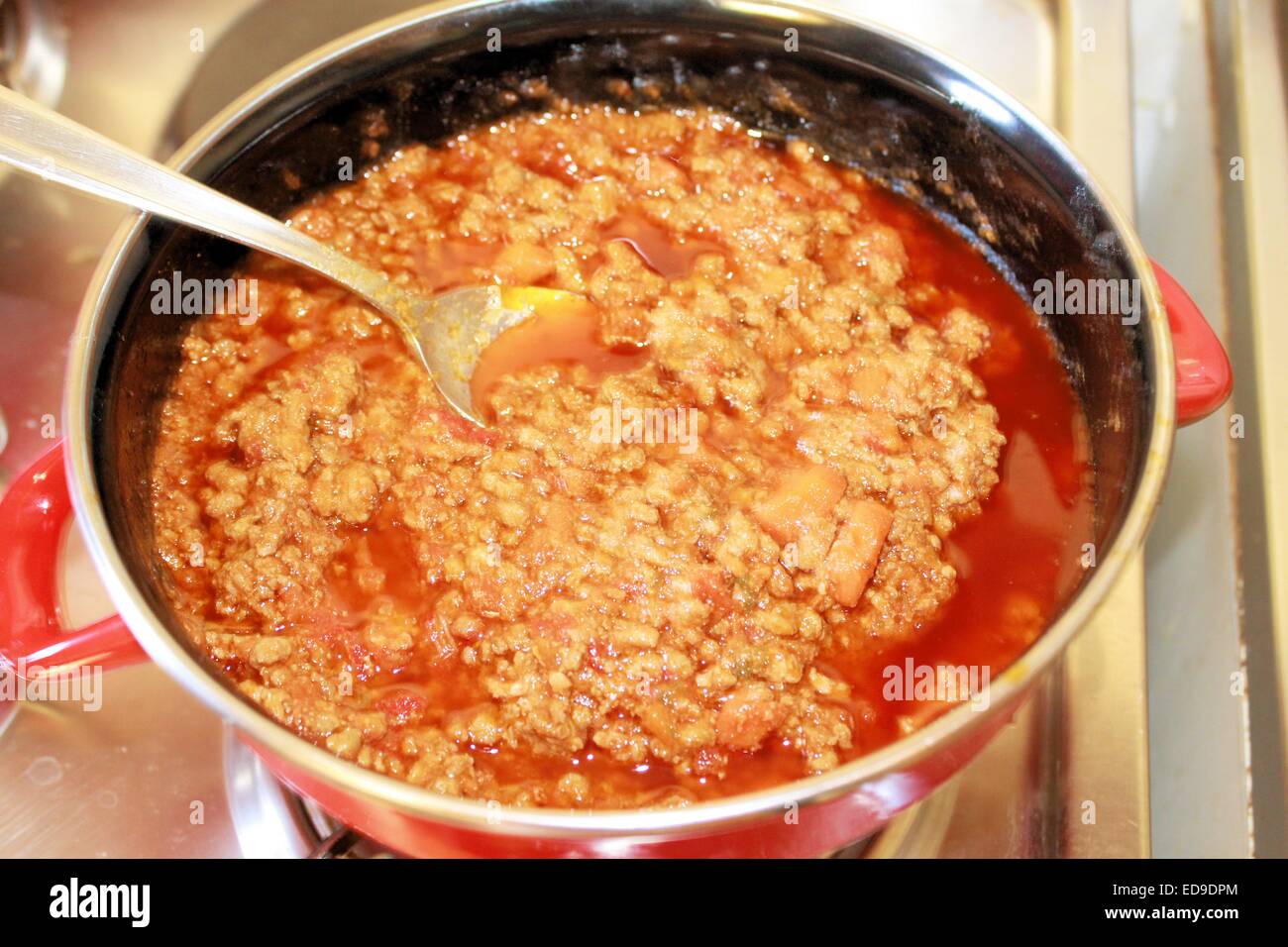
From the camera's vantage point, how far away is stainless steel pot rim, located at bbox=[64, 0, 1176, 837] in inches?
32.1

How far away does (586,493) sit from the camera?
121 centimetres

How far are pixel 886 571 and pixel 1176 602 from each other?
0.61 metres

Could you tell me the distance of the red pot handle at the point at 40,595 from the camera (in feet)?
3.24

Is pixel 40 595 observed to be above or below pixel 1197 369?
below

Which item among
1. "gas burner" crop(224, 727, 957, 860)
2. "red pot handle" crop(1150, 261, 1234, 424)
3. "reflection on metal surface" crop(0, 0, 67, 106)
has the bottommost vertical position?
"gas burner" crop(224, 727, 957, 860)

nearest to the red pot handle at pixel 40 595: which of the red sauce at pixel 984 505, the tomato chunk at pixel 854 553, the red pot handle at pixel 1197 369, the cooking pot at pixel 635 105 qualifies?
the cooking pot at pixel 635 105

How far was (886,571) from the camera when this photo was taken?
117cm

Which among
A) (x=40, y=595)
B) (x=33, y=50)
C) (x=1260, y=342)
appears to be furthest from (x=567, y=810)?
(x=33, y=50)

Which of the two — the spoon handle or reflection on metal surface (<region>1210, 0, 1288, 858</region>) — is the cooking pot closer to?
Answer: the spoon handle

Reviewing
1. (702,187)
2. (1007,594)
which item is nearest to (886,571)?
(1007,594)

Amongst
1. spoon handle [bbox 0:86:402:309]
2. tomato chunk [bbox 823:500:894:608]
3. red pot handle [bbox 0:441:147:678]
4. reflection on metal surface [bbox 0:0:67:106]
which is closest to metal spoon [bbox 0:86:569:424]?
spoon handle [bbox 0:86:402:309]

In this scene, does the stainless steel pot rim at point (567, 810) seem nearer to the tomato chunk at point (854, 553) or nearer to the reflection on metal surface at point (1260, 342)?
the tomato chunk at point (854, 553)

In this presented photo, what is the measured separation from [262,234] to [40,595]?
17.3 inches

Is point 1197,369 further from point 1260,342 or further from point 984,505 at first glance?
point 1260,342
